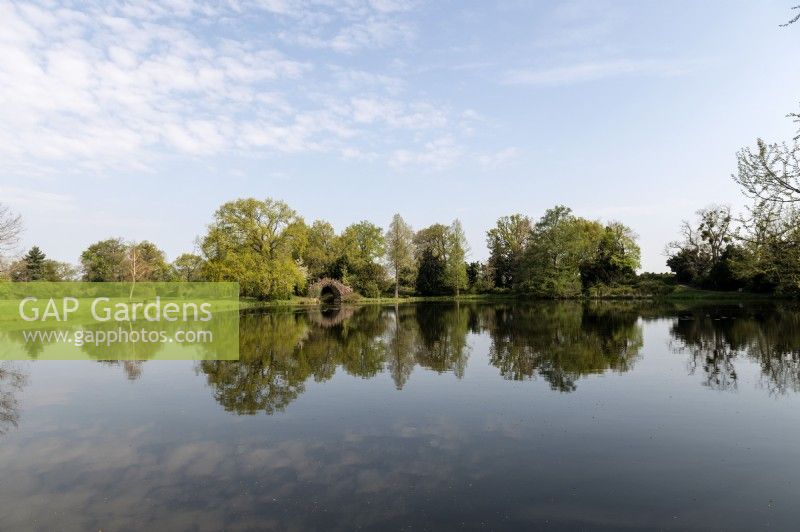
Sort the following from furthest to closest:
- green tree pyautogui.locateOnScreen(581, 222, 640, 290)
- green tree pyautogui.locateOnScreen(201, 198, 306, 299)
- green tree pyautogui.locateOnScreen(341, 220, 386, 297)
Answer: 1. green tree pyautogui.locateOnScreen(341, 220, 386, 297)
2. green tree pyautogui.locateOnScreen(581, 222, 640, 290)
3. green tree pyautogui.locateOnScreen(201, 198, 306, 299)

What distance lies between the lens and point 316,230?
8119cm

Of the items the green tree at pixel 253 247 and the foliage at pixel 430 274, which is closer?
the green tree at pixel 253 247

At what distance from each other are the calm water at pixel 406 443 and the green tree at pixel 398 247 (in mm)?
59176

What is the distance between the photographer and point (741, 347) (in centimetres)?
2086

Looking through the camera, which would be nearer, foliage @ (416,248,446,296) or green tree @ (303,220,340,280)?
green tree @ (303,220,340,280)

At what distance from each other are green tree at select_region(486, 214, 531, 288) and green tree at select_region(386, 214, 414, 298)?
1519cm

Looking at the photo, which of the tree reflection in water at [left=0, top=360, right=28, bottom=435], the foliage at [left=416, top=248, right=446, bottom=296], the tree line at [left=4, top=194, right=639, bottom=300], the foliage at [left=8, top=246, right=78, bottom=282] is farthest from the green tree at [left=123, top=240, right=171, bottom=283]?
the tree reflection in water at [left=0, top=360, right=28, bottom=435]

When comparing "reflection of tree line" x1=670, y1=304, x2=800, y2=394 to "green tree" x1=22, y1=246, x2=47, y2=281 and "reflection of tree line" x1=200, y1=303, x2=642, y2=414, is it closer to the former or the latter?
"reflection of tree line" x1=200, y1=303, x2=642, y2=414

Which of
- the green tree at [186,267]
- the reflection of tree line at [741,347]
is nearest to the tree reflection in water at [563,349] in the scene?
the reflection of tree line at [741,347]

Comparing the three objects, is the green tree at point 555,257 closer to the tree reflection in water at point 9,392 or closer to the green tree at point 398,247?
the green tree at point 398,247

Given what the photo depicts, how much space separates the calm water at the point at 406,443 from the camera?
22.2 feet

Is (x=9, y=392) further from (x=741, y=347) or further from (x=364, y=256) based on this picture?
(x=364, y=256)

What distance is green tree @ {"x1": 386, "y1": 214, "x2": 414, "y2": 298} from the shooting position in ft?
258

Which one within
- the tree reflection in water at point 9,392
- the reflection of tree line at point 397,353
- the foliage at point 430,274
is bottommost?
the tree reflection in water at point 9,392
